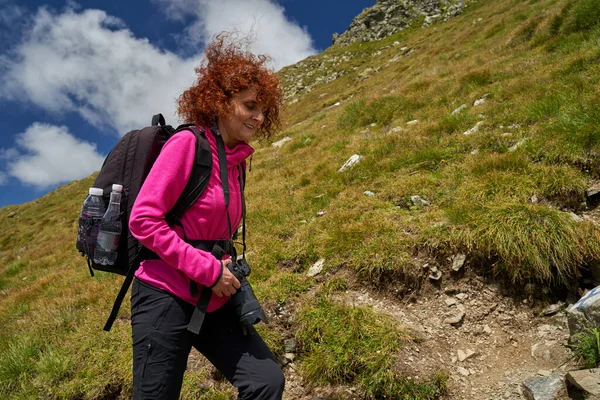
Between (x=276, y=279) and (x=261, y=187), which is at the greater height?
(x=261, y=187)

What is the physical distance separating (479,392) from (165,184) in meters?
3.97

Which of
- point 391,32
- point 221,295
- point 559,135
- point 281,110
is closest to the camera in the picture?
point 221,295

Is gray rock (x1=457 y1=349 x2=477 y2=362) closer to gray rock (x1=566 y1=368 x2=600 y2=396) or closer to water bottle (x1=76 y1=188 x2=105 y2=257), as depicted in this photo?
gray rock (x1=566 y1=368 x2=600 y2=396)

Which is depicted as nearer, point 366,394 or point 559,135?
point 366,394

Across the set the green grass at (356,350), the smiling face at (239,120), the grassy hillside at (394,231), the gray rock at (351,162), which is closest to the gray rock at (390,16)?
the grassy hillside at (394,231)

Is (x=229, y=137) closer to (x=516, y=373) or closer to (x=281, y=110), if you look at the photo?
(x=281, y=110)

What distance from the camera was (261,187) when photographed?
437 inches

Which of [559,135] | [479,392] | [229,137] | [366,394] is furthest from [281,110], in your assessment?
[559,135]

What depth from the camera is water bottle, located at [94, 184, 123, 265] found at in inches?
104

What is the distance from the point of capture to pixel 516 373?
3891mm

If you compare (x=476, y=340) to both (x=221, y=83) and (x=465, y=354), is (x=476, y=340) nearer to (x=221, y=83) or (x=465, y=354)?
(x=465, y=354)

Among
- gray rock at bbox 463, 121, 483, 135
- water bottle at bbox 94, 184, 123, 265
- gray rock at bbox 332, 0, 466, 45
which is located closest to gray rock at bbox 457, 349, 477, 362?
water bottle at bbox 94, 184, 123, 265

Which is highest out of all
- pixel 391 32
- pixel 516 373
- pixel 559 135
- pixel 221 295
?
pixel 391 32

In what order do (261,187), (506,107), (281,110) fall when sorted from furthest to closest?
(261,187) → (506,107) → (281,110)
